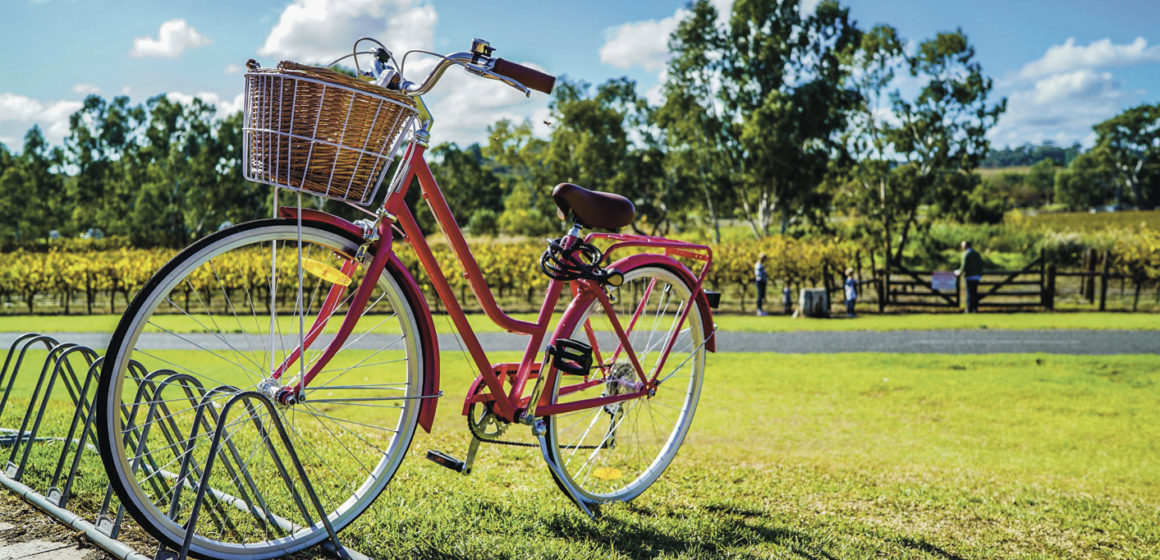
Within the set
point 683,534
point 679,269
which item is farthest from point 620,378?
point 683,534

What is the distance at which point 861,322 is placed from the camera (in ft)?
57.8

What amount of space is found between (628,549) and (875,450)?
434 centimetres

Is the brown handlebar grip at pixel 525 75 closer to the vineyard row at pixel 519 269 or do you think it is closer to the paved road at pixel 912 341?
the paved road at pixel 912 341

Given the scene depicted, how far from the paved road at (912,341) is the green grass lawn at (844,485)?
9.77ft

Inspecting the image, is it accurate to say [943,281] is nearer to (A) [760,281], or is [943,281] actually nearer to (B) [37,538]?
(A) [760,281]

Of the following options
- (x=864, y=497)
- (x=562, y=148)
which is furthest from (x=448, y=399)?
(x=562, y=148)

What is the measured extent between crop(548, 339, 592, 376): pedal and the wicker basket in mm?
1055

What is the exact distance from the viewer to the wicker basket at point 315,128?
7.64 ft

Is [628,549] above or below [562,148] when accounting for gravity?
below

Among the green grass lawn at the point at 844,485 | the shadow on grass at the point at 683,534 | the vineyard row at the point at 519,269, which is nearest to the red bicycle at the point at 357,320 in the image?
the shadow on grass at the point at 683,534

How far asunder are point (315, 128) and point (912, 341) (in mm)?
13542

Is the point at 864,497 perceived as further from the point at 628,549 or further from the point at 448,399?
the point at 448,399

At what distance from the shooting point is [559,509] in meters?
3.60

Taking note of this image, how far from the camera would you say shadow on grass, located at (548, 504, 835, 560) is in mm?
3141
